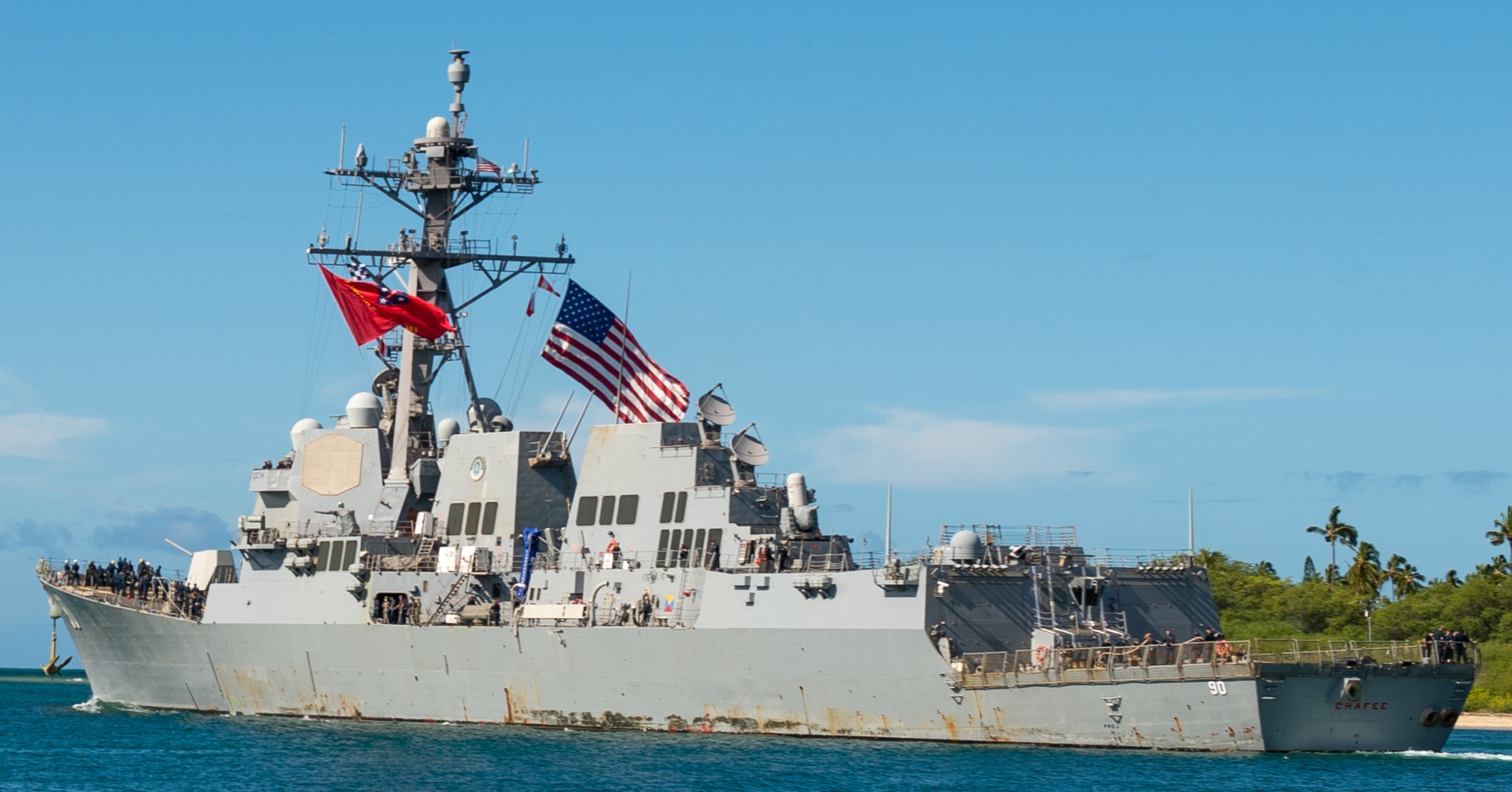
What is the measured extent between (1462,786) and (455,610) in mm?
18531

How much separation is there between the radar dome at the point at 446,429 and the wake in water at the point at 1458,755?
20354 millimetres

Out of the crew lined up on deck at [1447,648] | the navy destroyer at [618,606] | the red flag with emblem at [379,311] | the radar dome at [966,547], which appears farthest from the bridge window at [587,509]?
the crew lined up on deck at [1447,648]

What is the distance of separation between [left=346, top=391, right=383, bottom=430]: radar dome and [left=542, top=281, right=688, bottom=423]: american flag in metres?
7.00

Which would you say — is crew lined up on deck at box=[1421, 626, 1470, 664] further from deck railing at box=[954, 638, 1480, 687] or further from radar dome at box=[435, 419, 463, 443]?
radar dome at box=[435, 419, 463, 443]

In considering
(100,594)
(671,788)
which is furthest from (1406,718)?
(100,594)

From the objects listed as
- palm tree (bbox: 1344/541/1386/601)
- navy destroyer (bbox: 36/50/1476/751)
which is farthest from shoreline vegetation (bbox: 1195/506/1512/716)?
navy destroyer (bbox: 36/50/1476/751)

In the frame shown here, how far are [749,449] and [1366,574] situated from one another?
3537cm

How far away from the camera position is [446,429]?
40719 mm

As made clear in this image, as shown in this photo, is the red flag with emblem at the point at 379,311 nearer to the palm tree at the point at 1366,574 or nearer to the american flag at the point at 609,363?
the american flag at the point at 609,363

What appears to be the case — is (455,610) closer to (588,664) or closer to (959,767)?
(588,664)

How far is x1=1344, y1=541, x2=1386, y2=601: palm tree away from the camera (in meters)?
63.1

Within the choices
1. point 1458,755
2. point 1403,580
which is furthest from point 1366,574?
point 1458,755

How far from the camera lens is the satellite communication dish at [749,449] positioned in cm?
3481

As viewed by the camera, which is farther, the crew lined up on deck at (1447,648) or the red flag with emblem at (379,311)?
the red flag with emblem at (379,311)
